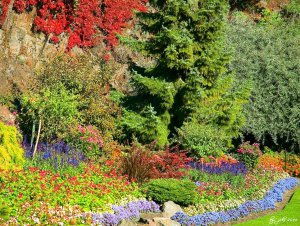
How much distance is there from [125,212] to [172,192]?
1824mm

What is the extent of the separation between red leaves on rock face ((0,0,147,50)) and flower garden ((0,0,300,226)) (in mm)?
55

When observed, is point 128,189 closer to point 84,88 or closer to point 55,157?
point 55,157

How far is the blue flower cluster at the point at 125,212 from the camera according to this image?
11953 millimetres

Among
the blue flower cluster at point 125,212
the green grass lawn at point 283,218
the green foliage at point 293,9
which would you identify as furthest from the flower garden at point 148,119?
the green foliage at point 293,9

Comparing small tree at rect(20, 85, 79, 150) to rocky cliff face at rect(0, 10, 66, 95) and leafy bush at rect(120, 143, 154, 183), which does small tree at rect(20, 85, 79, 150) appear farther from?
rocky cliff face at rect(0, 10, 66, 95)

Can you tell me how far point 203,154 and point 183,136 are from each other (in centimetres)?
102

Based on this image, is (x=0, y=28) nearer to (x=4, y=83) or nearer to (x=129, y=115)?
(x=4, y=83)

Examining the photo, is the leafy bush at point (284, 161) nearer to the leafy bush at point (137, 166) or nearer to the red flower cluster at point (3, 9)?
the leafy bush at point (137, 166)

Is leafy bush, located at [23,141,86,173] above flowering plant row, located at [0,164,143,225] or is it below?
below

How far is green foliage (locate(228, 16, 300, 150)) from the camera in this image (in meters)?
25.0

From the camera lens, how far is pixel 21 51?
23.2 m

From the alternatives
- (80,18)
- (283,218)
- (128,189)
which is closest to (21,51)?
(80,18)

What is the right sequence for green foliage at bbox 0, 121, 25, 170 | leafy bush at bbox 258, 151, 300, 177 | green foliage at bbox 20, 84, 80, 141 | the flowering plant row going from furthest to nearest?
1. leafy bush at bbox 258, 151, 300, 177
2. green foliage at bbox 20, 84, 80, 141
3. green foliage at bbox 0, 121, 25, 170
4. the flowering plant row

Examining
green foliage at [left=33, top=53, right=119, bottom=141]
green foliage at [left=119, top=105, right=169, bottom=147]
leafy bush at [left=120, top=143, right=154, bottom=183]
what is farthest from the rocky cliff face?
leafy bush at [left=120, top=143, right=154, bottom=183]
